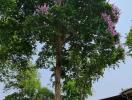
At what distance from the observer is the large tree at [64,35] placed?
1307 inches

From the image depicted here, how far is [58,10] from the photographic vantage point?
32688 mm

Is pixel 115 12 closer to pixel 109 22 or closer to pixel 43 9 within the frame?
pixel 109 22

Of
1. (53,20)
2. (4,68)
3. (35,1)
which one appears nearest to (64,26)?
(53,20)

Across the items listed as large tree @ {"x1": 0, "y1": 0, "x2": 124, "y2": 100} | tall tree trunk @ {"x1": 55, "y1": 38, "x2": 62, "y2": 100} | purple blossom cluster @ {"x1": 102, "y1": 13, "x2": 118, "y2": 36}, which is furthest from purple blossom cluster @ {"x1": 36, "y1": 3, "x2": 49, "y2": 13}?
purple blossom cluster @ {"x1": 102, "y1": 13, "x2": 118, "y2": 36}

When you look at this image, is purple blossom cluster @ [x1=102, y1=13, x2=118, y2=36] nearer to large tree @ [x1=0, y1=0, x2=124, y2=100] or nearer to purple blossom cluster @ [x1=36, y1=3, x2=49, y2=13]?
large tree @ [x1=0, y1=0, x2=124, y2=100]

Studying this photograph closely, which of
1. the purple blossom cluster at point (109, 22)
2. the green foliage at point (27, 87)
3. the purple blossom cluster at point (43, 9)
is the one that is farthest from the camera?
the green foliage at point (27, 87)

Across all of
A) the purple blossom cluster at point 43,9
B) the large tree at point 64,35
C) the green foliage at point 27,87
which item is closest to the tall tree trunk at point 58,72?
the large tree at point 64,35

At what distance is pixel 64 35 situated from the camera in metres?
35.7

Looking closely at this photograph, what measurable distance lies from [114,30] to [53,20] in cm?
525

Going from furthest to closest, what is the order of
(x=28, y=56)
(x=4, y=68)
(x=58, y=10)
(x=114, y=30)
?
(x=4, y=68) < (x=28, y=56) < (x=114, y=30) < (x=58, y=10)

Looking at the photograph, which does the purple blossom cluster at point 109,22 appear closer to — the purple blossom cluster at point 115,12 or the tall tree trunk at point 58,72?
the purple blossom cluster at point 115,12

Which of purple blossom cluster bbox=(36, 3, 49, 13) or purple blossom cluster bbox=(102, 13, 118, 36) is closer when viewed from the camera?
purple blossom cluster bbox=(36, 3, 49, 13)

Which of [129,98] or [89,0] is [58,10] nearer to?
[89,0]

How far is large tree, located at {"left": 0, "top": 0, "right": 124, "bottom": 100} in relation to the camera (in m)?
33.2
